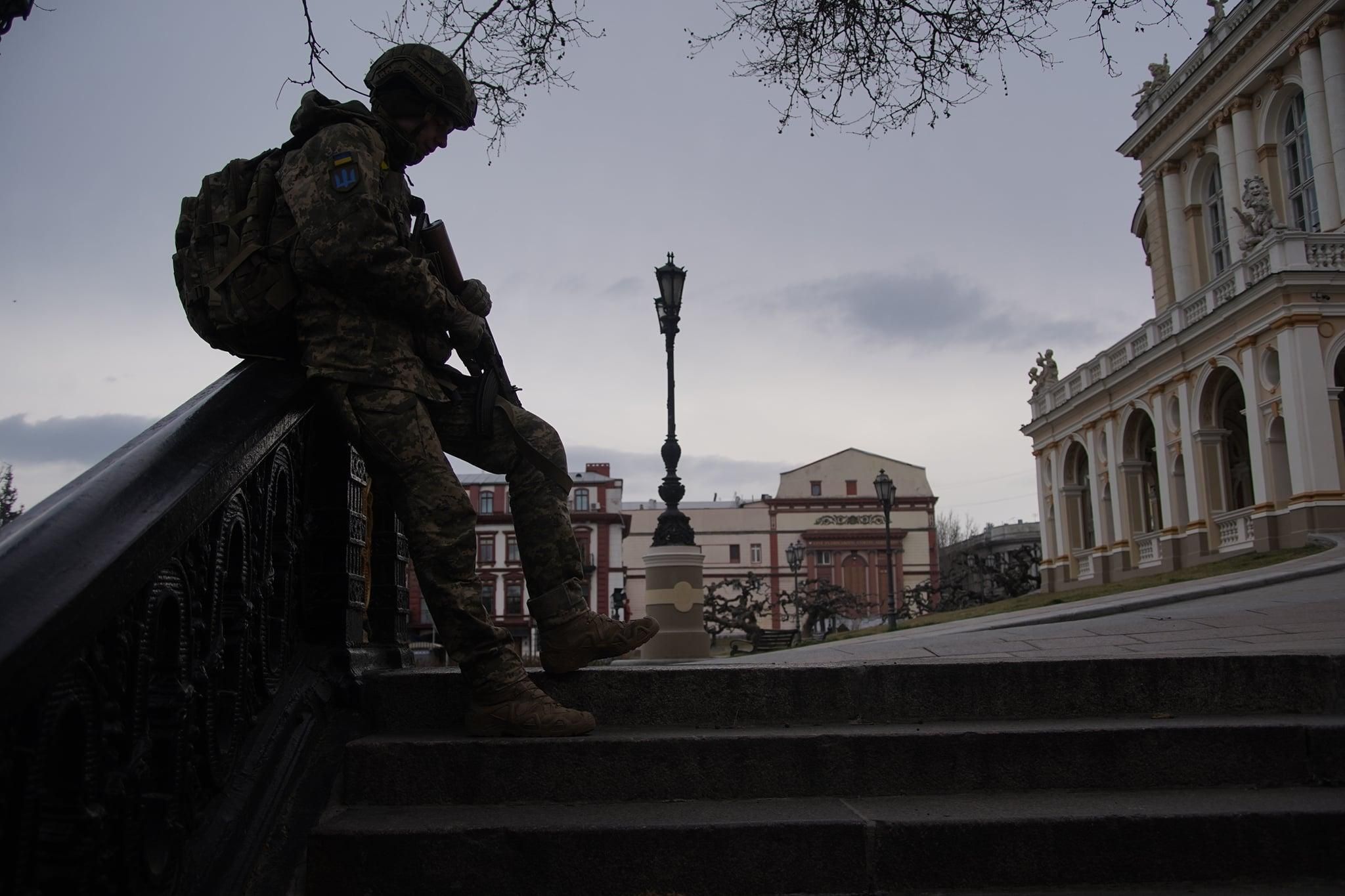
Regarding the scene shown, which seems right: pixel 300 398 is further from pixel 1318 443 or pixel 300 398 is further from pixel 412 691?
pixel 1318 443

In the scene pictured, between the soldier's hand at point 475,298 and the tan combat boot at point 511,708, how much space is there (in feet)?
3.97

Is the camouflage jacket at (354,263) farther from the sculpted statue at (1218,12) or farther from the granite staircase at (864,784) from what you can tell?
the sculpted statue at (1218,12)

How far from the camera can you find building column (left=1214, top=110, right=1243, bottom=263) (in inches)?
1179

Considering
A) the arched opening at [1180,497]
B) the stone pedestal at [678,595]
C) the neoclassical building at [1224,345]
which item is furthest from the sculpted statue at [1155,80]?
the stone pedestal at [678,595]

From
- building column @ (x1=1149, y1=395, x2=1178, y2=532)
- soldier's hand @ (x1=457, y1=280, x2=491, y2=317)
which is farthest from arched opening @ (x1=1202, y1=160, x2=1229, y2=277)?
soldier's hand @ (x1=457, y1=280, x2=491, y2=317)

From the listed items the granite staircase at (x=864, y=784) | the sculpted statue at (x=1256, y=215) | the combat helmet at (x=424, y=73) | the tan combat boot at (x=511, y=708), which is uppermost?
the sculpted statue at (x=1256, y=215)

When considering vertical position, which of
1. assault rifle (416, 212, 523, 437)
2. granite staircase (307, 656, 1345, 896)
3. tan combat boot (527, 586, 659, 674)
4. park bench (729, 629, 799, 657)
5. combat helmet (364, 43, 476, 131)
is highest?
combat helmet (364, 43, 476, 131)

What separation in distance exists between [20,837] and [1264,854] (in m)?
2.75

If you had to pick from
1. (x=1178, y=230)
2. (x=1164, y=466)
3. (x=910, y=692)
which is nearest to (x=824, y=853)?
(x=910, y=692)

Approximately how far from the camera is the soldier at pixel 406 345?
9.65 feet

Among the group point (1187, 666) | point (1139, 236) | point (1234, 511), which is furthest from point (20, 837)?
point (1139, 236)

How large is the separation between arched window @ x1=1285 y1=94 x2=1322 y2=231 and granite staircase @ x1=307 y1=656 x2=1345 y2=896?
1155 inches

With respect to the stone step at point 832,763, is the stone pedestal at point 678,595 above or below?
above

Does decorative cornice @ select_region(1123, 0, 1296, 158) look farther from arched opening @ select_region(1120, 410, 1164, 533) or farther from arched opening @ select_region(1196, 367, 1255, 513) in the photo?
arched opening @ select_region(1120, 410, 1164, 533)
